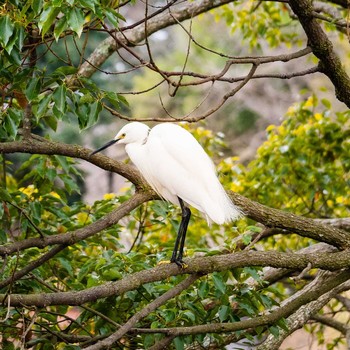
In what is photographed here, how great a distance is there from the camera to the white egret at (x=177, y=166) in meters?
2.94

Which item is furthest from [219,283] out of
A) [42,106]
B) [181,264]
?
[42,106]

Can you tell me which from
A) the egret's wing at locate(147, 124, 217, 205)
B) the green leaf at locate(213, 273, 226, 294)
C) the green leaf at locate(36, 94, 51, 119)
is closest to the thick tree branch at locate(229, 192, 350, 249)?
the egret's wing at locate(147, 124, 217, 205)

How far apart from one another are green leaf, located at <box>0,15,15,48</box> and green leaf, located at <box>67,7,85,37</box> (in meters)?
0.22

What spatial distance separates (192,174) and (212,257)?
1.36 ft

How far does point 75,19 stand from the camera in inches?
A: 82.0

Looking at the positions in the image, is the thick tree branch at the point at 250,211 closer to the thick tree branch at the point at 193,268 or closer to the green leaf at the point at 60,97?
the thick tree branch at the point at 193,268

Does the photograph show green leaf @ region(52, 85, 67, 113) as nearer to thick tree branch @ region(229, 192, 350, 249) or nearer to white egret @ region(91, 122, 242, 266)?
white egret @ region(91, 122, 242, 266)

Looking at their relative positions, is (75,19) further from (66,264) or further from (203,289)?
(66,264)

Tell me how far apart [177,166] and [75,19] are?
1.02 m

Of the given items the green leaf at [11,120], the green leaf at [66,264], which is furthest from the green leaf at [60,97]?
the green leaf at [66,264]

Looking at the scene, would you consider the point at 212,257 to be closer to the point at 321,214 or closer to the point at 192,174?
the point at 192,174

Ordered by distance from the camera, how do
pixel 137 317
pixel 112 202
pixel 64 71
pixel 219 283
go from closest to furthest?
1. pixel 137 317
2. pixel 64 71
3. pixel 219 283
4. pixel 112 202

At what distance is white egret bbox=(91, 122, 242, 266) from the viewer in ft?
9.64

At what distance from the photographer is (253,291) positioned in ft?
9.75
